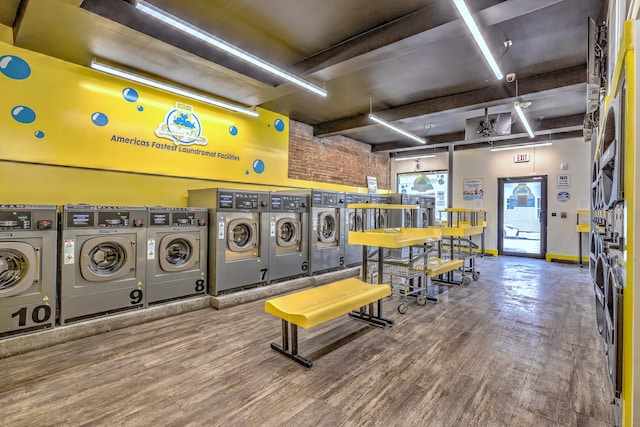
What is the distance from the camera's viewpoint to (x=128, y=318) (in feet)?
11.1

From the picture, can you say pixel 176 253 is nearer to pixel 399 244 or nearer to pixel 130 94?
pixel 130 94

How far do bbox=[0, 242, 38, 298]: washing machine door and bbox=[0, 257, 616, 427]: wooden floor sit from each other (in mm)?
651

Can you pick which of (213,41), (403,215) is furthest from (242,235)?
(403,215)

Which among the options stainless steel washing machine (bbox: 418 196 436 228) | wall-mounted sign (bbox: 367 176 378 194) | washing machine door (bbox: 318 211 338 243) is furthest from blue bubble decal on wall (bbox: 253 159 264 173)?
stainless steel washing machine (bbox: 418 196 436 228)

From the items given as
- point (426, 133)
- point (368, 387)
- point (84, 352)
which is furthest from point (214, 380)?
point (426, 133)

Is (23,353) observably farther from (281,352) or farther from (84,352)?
(281,352)

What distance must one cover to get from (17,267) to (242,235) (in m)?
2.46

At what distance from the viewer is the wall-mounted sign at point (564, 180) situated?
26.2ft

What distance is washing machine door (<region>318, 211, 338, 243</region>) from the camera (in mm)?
5762

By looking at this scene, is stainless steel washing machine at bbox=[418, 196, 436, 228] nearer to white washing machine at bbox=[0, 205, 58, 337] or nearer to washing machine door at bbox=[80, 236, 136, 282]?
washing machine door at bbox=[80, 236, 136, 282]

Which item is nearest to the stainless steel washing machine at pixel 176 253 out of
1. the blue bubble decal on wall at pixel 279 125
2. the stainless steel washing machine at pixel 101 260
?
the stainless steel washing machine at pixel 101 260

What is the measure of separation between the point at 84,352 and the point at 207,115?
12.8 ft

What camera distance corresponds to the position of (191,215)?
4.05 m

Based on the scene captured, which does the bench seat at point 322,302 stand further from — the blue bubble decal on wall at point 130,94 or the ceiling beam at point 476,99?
the ceiling beam at point 476,99
